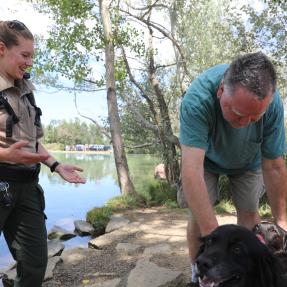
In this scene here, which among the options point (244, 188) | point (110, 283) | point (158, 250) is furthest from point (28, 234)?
point (158, 250)

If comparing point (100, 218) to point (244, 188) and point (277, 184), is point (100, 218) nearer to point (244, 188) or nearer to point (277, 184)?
point (244, 188)

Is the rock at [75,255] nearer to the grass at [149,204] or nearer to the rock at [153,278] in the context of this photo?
the rock at [153,278]

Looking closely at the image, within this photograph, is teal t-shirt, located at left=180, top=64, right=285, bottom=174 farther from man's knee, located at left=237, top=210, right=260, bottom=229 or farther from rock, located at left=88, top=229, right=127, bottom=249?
rock, located at left=88, top=229, right=127, bottom=249

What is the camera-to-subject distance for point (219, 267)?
2525mm

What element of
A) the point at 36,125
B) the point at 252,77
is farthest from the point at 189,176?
the point at 36,125

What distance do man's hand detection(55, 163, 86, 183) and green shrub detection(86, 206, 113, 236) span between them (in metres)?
6.73

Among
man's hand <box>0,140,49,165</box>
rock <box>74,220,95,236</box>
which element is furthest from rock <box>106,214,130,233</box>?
man's hand <box>0,140,49,165</box>

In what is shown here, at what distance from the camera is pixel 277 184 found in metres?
3.33

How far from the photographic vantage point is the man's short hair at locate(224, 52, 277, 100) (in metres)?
2.53

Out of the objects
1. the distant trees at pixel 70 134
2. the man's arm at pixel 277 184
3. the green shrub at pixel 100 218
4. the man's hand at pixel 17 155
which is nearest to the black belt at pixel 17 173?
the man's hand at pixel 17 155

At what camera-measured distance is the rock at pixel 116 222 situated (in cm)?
878

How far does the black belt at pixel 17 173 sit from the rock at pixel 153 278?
203 cm

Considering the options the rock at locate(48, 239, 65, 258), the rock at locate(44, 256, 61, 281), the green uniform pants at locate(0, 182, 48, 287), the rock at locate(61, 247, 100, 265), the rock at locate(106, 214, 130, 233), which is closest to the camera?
the green uniform pants at locate(0, 182, 48, 287)

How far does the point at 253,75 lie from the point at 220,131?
24.9 inches
